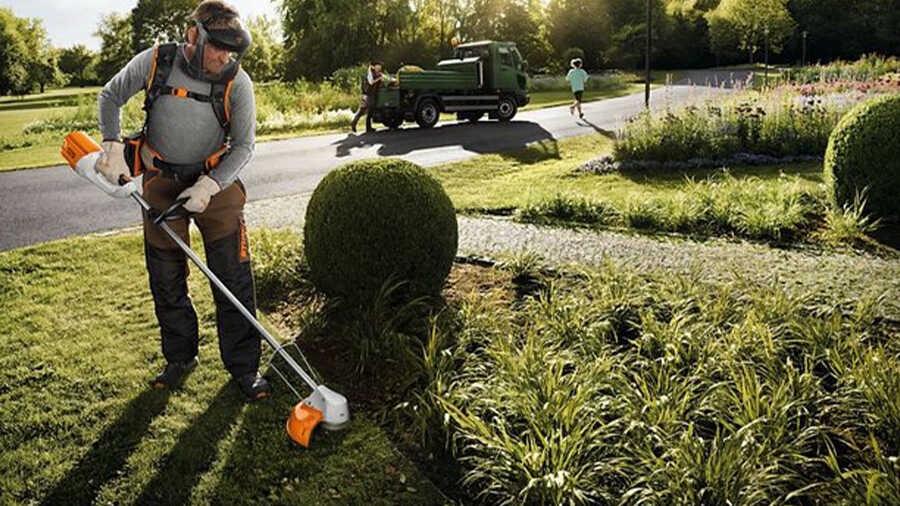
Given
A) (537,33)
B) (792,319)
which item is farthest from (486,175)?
(537,33)

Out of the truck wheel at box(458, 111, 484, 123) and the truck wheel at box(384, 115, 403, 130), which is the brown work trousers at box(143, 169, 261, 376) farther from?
the truck wheel at box(458, 111, 484, 123)

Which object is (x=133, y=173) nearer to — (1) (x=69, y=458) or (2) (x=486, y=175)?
(1) (x=69, y=458)

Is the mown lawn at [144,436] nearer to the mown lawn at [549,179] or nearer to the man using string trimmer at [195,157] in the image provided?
the man using string trimmer at [195,157]

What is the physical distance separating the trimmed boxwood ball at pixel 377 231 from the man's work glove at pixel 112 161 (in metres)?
1.50

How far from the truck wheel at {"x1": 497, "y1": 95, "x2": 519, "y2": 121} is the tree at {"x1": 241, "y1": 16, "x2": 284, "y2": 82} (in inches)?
1185

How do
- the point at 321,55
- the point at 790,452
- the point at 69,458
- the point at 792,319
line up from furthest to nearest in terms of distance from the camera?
the point at 321,55
the point at 792,319
the point at 69,458
the point at 790,452

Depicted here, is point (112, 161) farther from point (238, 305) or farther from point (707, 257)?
point (707, 257)

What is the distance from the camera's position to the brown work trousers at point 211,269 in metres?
3.76

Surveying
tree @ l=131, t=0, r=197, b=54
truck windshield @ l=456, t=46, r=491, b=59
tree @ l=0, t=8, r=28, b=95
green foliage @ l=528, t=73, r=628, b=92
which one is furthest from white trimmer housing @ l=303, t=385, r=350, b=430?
tree @ l=131, t=0, r=197, b=54

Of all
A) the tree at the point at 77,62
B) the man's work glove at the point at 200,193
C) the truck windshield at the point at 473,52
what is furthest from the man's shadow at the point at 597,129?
the tree at the point at 77,62

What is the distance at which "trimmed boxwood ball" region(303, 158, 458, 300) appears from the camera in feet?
15.2

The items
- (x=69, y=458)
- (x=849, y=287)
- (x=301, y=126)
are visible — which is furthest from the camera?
(x=301, y=126)

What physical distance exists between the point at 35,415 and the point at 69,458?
0.56 metres

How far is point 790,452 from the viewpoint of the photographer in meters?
2.91
